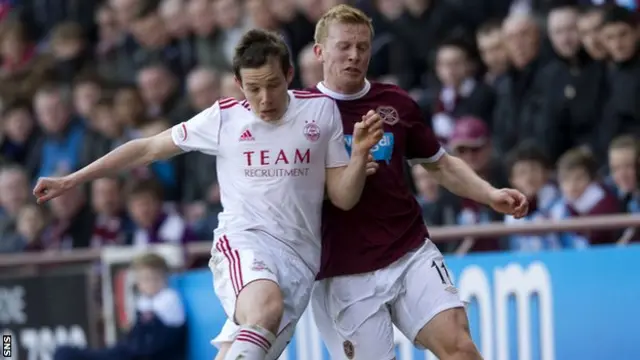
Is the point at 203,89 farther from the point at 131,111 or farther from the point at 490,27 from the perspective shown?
the point at 490,27

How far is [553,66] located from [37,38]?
861 cm

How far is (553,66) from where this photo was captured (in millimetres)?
11508

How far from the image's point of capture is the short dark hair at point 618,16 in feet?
35.4

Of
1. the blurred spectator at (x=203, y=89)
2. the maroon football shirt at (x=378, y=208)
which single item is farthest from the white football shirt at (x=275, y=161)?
the blurred spectator at (x=203, y=89)

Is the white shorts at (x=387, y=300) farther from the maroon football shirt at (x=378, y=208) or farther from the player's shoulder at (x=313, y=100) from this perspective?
the player's shoulder at (x=313, y=100)

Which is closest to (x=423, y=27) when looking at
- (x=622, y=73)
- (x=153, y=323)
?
(x=622, y=73)

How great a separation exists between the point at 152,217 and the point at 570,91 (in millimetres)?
3852

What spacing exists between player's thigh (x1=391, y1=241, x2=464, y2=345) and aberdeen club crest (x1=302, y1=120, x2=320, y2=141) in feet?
2.83

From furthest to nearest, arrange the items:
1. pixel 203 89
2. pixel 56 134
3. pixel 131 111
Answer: pixel 56 134
pixel 131 111
pixel 203 89

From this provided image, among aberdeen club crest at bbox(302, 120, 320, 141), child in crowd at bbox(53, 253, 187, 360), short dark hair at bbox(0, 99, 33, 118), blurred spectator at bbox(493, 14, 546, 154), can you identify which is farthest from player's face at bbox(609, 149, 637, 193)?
short dark hair at bbox(0, 99, 33, 118)

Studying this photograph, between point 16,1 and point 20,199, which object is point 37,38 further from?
point 20,199

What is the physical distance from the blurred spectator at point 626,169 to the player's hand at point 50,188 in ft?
14.2

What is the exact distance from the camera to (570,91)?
11.3 m

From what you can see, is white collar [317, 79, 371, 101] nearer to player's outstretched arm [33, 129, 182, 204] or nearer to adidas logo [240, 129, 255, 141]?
adidas logo [240, 129, 255, 141]
